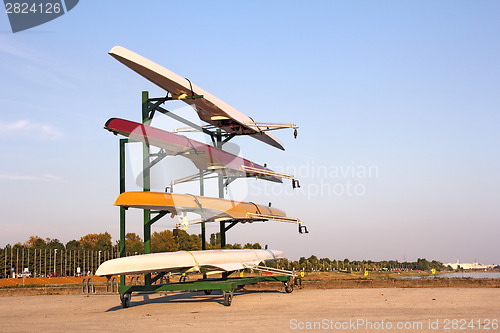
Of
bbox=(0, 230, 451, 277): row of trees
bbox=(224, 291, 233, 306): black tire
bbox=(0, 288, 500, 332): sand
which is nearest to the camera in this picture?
bbox=(0, 288, 500, 332): sand

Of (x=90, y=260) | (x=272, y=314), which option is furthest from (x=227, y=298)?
(x=90, y=260)

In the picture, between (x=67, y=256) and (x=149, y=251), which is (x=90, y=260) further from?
(x=149, y=251)

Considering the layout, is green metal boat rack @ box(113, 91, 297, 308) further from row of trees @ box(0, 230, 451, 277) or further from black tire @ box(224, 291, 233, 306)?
row of trees @ box(0, 230, 451, 277)

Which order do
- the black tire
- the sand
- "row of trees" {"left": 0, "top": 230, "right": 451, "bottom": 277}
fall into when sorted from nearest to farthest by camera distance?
1. the sand
2. the black tire
3. "row of trees" {"left": 0, "top": 230, "right": 451, "bottom": 277}

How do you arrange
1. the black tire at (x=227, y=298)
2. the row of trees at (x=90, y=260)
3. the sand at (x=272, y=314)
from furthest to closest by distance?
the row of trees at (x=90, y=260) < the black tire at (x=227, y=298) < the sand at (x=272, y=314)

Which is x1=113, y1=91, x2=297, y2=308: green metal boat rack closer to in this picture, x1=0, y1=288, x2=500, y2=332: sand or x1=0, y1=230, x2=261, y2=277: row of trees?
x1=0, y1=288, x2=500, y2=332: sand

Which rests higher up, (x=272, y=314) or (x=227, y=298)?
(x=227, y=298)

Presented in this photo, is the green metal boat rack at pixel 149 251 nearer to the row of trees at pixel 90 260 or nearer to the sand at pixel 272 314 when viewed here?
the sand at pixel 272 314

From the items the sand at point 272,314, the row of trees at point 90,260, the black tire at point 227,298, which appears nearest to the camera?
the sand at point 272,314

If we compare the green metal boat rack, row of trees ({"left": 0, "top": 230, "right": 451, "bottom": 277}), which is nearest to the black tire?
the green metal boat rack

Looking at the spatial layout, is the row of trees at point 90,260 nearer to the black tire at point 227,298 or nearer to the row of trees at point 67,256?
the row of trees at point 67,256

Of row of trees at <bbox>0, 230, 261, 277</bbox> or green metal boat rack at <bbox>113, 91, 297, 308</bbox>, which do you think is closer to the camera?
green metal boat rack at <bbox>113, 91, 297, 308</bbox>

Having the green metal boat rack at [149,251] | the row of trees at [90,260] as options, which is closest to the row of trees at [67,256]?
the row of trees at [90,260]

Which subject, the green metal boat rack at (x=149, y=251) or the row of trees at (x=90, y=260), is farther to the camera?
the row of trees at (x=90, y=260)
